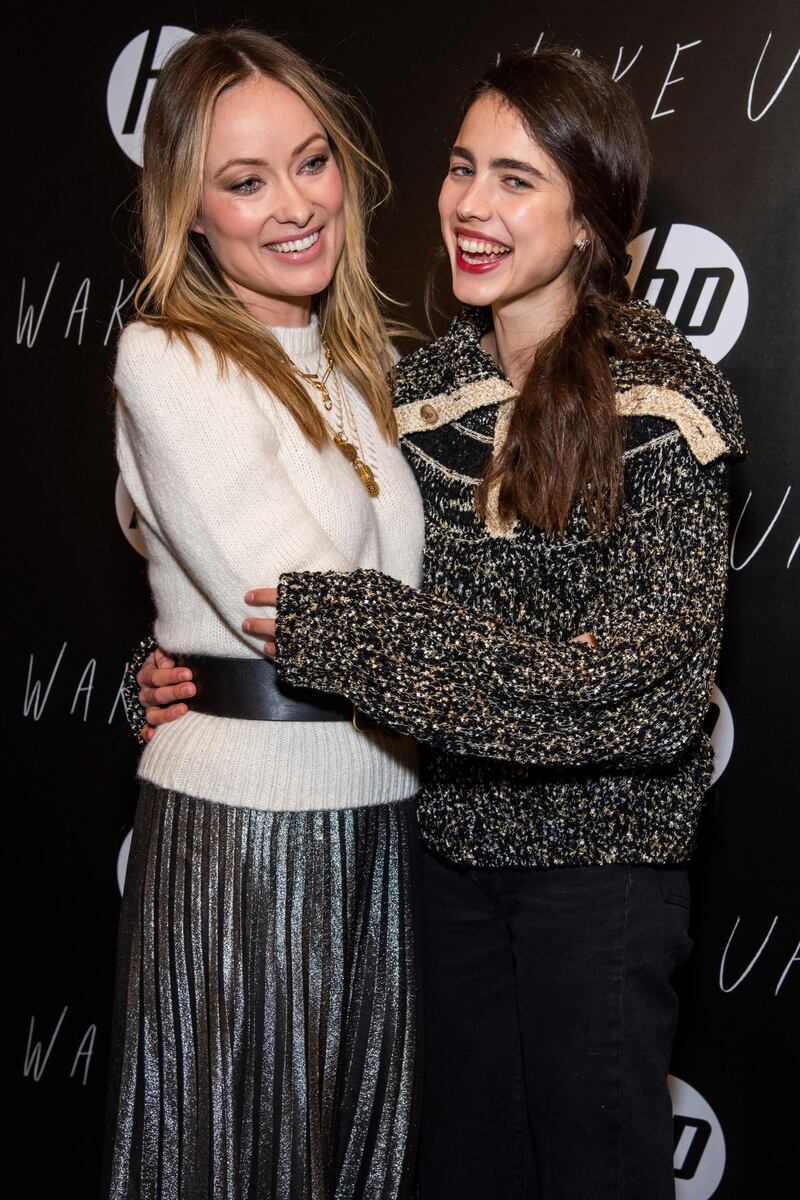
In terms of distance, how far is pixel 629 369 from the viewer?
1591 mm

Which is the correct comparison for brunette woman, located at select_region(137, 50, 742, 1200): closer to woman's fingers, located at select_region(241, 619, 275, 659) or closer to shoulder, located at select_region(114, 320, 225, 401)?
woman's fingers, located at select_region(241, 619, 275, 659)

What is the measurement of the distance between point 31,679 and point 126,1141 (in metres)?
1.18

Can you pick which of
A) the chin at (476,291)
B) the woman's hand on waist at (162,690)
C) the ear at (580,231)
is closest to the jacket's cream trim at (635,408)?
the chin at (476,291)

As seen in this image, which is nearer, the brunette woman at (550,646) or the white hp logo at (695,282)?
the brunette woman at (550,646)

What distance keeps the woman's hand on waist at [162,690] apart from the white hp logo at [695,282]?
104 cm

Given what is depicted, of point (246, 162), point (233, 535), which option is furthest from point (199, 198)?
point (233, 535)

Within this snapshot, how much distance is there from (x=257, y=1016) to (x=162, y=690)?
0.44m

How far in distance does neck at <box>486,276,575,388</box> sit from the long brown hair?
4cm

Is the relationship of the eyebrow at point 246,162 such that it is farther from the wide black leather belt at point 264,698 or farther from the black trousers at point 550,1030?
the black trousers at point 550,1030

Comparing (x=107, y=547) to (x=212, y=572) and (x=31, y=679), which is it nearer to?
(x=31, y=679)

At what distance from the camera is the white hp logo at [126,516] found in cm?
246

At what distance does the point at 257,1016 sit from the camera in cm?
149

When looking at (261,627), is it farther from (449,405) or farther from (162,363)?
(449,405)

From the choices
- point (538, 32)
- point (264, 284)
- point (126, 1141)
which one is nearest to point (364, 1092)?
point (126, 1141)
